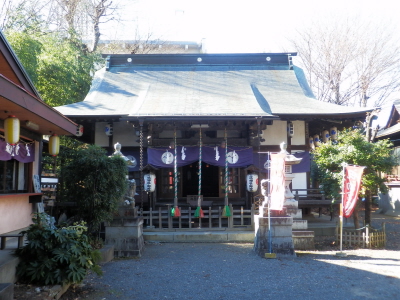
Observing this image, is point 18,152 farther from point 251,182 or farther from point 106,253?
point 251,182

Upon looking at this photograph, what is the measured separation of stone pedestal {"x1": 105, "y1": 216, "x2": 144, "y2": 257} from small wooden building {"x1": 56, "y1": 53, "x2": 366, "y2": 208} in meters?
2.84

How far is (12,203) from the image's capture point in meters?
8.50

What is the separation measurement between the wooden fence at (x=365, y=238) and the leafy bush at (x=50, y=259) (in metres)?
8.17

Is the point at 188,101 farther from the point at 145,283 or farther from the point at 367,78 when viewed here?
the point at 367,78

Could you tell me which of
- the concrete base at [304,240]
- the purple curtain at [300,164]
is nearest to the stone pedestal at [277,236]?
the concrete base at [304,240]

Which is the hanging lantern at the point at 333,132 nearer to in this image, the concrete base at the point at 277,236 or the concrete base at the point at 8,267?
the concrete base at the point at 277,236

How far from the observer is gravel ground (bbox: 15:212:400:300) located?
6094 millimetres

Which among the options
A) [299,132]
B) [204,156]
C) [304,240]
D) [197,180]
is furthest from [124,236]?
[299,132]

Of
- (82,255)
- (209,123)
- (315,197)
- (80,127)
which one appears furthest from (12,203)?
(315,197)

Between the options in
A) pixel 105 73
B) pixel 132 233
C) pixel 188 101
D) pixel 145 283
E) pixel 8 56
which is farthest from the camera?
pixel 105 73

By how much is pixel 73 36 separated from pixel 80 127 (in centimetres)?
932

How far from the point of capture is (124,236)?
9195 mm

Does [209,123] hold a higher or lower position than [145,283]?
higher

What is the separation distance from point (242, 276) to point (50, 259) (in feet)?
12.4
